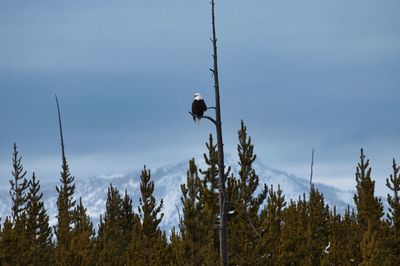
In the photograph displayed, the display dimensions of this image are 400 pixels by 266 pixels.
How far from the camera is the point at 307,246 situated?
53.9m

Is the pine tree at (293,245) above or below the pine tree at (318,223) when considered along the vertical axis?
below

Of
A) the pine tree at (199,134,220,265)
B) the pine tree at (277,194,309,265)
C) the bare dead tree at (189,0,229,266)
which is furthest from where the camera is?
the pine tree at (277,194,309,265)

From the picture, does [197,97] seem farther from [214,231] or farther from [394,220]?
[394,220]

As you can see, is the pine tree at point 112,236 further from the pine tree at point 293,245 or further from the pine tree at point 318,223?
the pine tree at point 318,223

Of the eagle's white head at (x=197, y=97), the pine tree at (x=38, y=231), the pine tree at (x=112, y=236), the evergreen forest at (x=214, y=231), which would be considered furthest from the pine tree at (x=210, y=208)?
the pine tree at (x=38, y=231)

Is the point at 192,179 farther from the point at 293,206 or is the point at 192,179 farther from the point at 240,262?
the point at 293,206

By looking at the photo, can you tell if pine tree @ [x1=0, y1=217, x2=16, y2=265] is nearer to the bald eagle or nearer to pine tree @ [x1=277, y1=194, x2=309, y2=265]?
pine tree @ [x1=277, y1=194, x2=309, y2=265]

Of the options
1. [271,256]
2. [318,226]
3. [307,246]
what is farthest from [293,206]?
[271,256]

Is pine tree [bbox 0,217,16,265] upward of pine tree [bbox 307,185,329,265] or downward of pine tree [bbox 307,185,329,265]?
downward

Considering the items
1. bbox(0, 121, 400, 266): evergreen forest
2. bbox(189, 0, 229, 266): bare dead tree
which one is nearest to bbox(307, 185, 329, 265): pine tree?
bbox(0, 121, 400, 266): evergreen forest

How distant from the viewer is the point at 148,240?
5616 centimetres

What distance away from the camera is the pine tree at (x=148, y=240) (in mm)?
47406

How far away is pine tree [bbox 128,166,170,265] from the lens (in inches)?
1866

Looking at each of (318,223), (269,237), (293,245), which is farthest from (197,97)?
(318,223)
